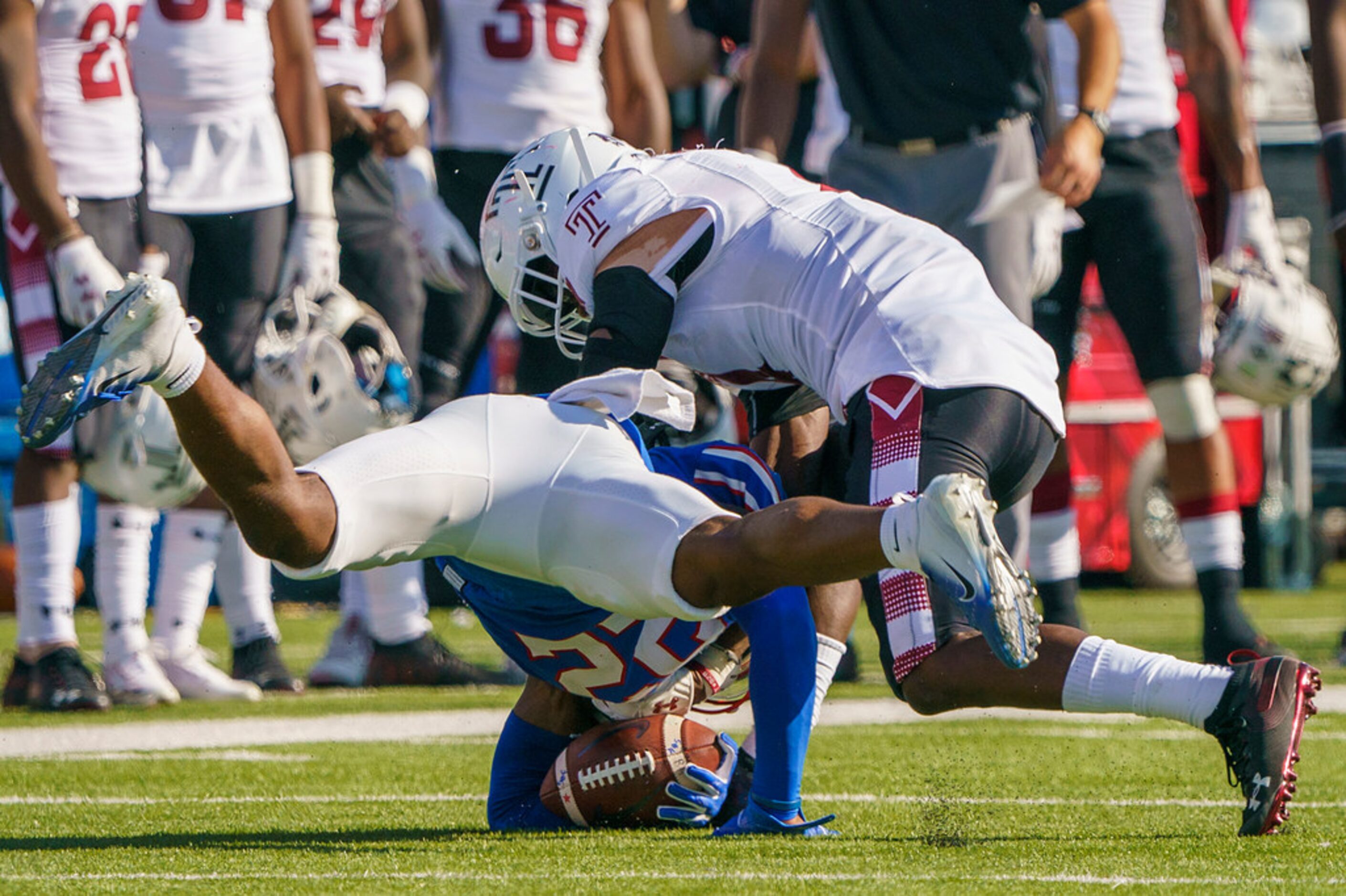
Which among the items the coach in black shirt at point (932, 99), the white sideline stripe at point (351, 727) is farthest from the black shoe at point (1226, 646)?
the coach in black shirt at point (932, 99)

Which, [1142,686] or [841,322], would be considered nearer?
[1142,686]

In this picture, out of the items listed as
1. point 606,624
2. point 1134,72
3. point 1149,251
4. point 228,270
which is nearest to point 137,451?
point 228,270

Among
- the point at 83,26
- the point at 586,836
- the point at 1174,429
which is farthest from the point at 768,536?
the point at 83,26

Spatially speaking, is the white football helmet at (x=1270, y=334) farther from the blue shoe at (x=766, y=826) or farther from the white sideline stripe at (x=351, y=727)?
the blue shoe at (x=766, y=826)

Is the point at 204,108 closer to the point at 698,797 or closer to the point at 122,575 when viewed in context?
the point at 122,575

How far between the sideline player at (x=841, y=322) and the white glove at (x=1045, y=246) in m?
1.54

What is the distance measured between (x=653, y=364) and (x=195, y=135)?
8.84 ft

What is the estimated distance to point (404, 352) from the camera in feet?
19.6

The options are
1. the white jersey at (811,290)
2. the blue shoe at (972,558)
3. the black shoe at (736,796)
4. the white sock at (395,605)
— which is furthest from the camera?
the white sock at (395,605)

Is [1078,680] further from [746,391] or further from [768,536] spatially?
[746,391]

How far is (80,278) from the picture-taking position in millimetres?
5016

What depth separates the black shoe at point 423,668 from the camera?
19.2 feet

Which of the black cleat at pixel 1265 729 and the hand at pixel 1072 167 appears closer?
the black cleat at pixel 1265 729

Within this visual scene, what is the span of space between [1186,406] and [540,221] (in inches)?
93.2
